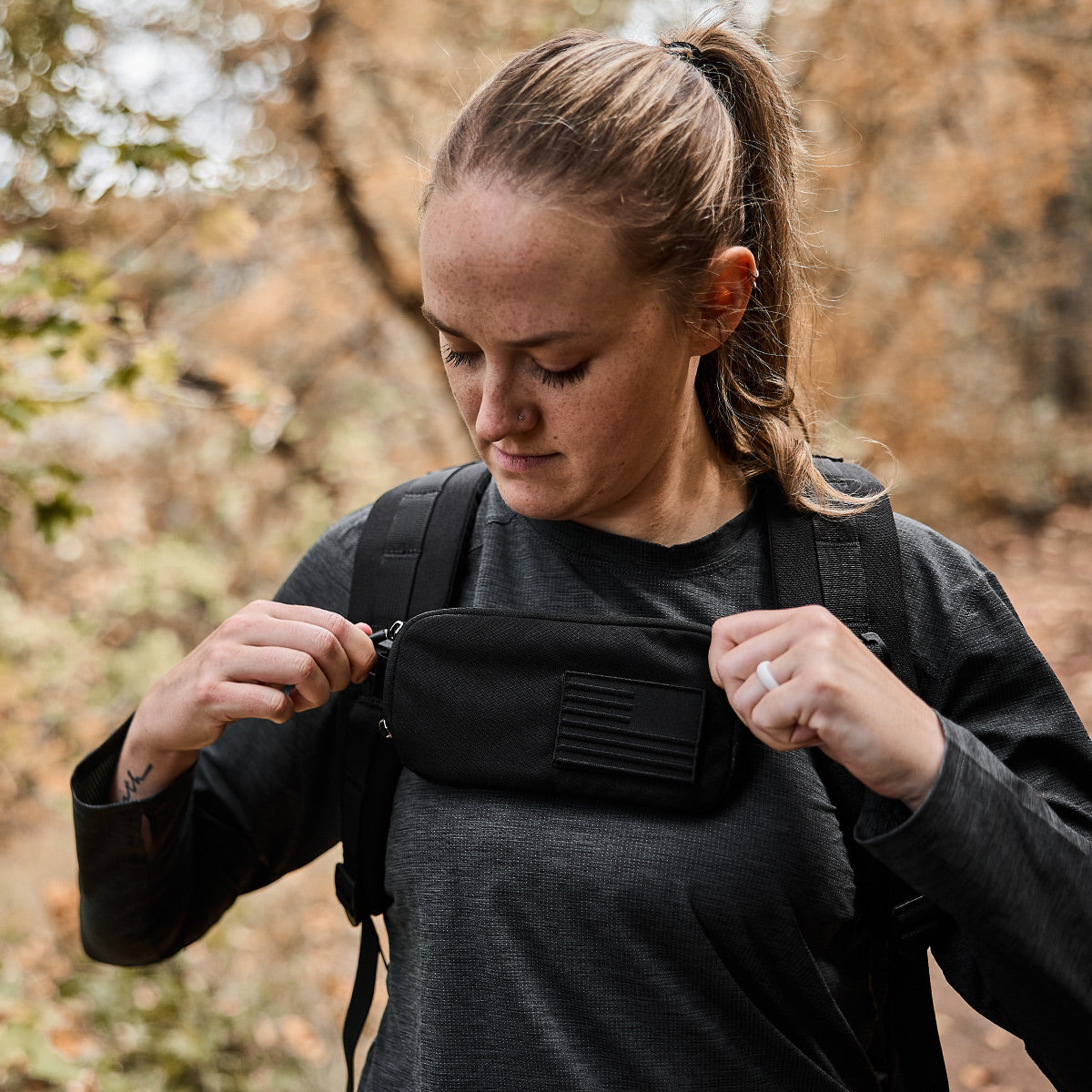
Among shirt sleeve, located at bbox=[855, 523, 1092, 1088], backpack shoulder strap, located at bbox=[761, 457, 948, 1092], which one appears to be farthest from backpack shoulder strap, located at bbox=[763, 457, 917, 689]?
shirt sleeve, located at bbox=[855, 523, 1092, 1088]

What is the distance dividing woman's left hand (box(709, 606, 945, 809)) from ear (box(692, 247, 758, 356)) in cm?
46

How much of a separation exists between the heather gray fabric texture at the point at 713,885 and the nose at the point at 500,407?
0.75 ft

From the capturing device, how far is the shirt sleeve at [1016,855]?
1095 mm

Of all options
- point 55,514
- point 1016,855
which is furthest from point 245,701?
point 55,514

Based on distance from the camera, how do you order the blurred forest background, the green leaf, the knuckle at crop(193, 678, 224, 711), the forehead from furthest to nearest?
1. the blurred forest background
2. the green leaf
3. the knuckle at crop(193, 678, 224, 711)
4. the forehead

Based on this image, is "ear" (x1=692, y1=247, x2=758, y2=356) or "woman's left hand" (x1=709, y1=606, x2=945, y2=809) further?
"ear" (x1=692, y1=247, x2=758, y2=356)

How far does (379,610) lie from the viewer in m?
1.48

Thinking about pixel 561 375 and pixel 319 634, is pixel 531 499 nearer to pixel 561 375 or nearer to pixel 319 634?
pixel 561 375

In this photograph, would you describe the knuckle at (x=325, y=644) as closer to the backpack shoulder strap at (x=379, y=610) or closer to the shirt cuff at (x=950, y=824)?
the backpack shoulder strap at (x=379, y=610)

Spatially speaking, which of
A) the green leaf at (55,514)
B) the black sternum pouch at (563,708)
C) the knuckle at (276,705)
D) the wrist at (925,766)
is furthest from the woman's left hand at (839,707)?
the green leaf at (55,514)

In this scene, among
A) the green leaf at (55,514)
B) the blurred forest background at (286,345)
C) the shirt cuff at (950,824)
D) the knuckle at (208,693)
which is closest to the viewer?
the shirt cuff at (950,824)

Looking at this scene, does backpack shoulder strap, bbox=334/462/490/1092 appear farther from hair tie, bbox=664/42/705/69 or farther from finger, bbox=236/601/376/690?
hair tie, bbox=664/42/705/69

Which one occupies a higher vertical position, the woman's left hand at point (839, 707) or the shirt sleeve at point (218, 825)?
the woman's left hand at point (839, 707)

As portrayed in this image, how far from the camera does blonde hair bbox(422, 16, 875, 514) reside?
123 cm
